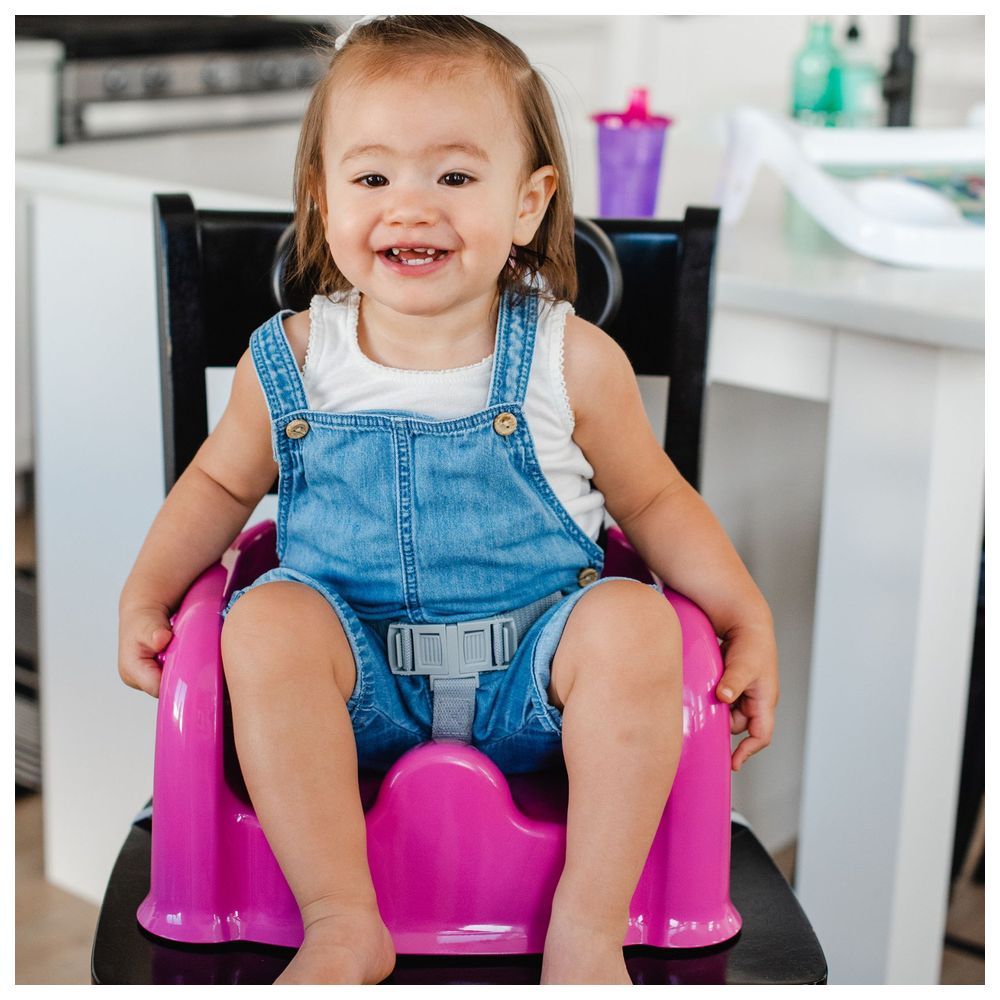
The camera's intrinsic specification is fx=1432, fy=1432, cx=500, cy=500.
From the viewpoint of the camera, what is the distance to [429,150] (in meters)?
0.84

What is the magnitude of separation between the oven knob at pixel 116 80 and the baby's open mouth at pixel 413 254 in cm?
228

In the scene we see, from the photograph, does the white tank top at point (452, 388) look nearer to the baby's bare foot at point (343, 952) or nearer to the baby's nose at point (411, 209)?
the baby's nose at point (411, 209)

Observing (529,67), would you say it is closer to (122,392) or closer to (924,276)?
(924,276)

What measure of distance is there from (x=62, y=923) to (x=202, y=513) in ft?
2.96

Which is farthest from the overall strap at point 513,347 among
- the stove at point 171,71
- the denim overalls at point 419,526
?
the stove at point 171,71

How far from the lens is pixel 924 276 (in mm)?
1289

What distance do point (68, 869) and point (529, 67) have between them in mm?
1221

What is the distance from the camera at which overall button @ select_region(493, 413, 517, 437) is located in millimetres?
909

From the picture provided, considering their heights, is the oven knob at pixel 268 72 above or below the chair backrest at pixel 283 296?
above

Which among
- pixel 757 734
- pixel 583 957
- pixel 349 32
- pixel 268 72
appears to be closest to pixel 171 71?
pixel 268 72

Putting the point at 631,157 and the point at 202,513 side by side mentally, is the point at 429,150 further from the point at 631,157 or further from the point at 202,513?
the point at 631,157

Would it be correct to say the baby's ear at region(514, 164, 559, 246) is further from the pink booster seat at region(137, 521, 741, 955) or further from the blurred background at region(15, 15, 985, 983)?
the pink booster seat at region(137, 521, 741, 955)

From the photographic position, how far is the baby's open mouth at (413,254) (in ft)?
2.82

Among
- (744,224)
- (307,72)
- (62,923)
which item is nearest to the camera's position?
(744,224)
